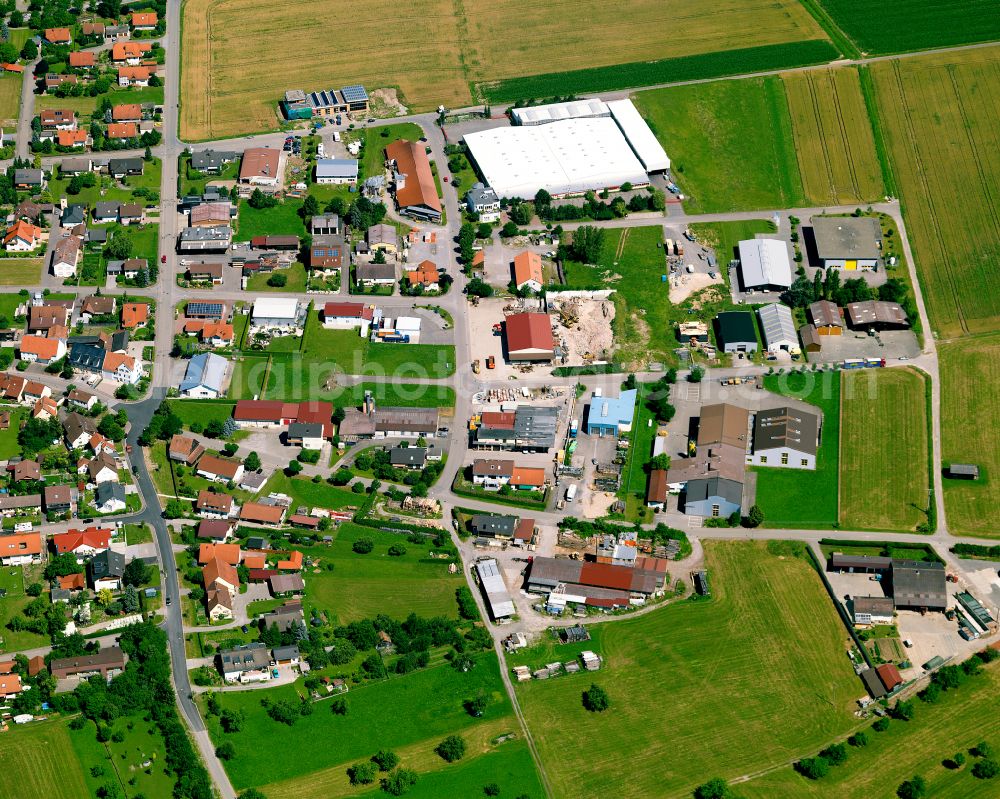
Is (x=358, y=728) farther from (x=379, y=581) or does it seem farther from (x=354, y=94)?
(x=354, y=94)

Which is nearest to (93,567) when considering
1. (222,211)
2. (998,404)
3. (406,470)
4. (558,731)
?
(406,470)

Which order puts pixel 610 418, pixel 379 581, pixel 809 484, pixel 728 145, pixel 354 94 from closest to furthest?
pixel 379 581
pixel 809 484
pixel 610 418
pixel 728 145
pixel 354 94

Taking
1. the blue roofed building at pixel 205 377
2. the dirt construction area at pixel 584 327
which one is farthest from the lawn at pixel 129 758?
the dirt construction area at pixel 584 327

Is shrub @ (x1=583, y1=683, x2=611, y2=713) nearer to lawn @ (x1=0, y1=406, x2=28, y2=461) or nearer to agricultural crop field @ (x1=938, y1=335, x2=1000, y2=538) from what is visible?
agricultural crop field @ (x1=938, y1=335, x2=1000, y2=538)

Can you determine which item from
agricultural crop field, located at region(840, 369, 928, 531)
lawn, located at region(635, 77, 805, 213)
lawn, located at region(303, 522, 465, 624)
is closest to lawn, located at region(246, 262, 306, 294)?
lawn, located at region(303, 522, 465, 624)

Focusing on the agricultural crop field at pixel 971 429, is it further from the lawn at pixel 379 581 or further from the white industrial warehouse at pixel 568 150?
the lawn at pixel 379 581

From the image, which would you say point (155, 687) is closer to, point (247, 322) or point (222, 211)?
point (247, 322)

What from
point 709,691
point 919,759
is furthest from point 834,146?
point 919,759
